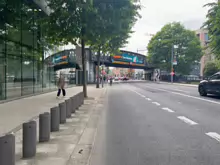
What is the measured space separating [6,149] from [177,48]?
179 feet

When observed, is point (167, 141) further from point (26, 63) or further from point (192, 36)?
point (192, 36)

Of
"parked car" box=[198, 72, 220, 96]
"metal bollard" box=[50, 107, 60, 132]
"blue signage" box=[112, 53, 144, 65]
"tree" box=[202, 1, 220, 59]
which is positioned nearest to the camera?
"metal bollard" box=[50, 107, 60, 132]

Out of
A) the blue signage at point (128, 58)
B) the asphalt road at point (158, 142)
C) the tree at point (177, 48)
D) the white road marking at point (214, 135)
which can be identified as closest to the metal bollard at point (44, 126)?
the asphalt road at point (158, 142)

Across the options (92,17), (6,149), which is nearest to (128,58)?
(92,17)

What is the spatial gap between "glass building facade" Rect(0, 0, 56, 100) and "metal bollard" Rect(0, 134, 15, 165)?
1052cm

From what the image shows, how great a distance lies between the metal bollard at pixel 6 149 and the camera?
314 centimetres

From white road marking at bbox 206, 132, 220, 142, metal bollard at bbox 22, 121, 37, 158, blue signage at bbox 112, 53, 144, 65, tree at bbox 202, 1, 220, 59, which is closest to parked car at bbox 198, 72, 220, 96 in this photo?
tree at bbox 202, 1, 220, 59

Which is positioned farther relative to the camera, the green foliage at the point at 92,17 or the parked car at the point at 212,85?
the parked car at the point at 212,85

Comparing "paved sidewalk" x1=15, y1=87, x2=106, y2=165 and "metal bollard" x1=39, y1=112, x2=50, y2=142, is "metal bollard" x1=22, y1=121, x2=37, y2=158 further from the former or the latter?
"metal bollard" x1=39, y1=112, x2=50, y2=142

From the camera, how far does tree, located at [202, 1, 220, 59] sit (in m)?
17.6

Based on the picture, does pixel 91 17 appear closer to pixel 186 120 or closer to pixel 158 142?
pixel 186 120

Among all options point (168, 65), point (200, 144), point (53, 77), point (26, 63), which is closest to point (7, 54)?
point (26, 63)

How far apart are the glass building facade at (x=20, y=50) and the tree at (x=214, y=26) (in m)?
13.1

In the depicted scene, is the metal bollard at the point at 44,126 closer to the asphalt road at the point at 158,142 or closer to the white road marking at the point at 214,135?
the asphalt road at the point at 158,142
